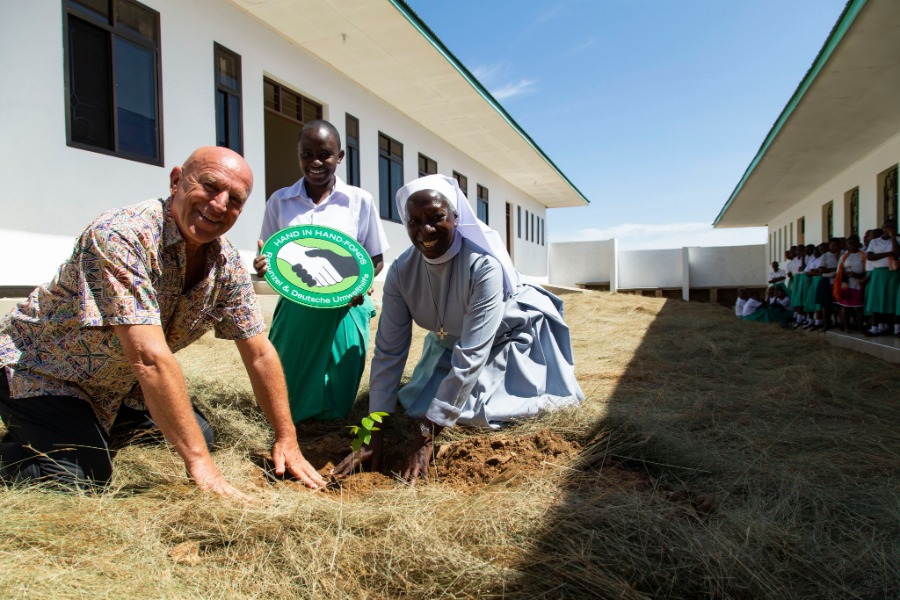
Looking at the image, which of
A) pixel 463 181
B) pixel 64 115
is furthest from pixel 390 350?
pixel 463 181

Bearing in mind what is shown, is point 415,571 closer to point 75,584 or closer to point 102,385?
point 75,584

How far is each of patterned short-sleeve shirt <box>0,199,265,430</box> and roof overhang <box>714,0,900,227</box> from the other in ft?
20.1

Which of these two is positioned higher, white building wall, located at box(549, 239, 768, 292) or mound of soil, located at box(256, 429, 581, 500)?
white building wall, located at box(549, 239, 768, 292)

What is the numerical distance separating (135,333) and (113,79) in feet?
15.9

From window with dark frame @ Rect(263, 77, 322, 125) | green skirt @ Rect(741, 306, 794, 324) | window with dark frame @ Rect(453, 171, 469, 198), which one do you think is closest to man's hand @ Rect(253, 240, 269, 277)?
window with dark frame @ Rect(263, 77, 322, 125)

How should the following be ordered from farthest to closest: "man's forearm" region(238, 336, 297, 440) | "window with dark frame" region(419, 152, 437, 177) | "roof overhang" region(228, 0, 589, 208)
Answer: "window with dark frame" region(419, 152, 437, 177) → "roof overhang" region(228, 0, 589, 208) → "man's forearm" region(238, 336, 297, 440)

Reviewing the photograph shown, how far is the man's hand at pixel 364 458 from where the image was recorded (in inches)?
93.1

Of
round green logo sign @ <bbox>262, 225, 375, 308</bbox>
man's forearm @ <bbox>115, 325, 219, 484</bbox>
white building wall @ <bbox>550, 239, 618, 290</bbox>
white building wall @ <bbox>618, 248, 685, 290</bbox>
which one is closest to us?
man's forearm @ <bbox>115, 325, 219, 484</bbox>

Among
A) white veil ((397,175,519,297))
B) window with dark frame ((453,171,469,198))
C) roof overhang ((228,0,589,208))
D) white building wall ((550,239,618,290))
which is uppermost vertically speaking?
roof overhang ((228,0,589,208))

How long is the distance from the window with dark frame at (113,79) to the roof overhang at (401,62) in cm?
164

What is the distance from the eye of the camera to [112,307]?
1.76 m

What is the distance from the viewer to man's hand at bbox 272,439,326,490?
7.36 feet

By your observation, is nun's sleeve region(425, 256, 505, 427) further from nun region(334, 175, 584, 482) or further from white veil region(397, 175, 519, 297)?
white veil region(397, 175, 519, 297)

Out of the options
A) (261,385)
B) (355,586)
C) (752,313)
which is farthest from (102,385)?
(752,313)
